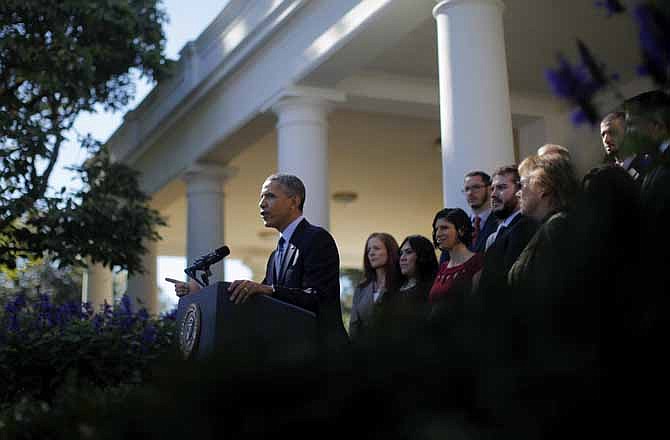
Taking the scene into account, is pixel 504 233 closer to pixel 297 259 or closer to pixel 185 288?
pixel 297 259

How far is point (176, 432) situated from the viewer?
1.44m

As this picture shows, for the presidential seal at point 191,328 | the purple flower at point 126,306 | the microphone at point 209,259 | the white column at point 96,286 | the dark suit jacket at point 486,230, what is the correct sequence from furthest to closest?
1. the white column at point 96,286
2. the purple flower at point 126,306
3. the dark suit jacket at point 486,230
4. the microphone at point 209,259
5. the presidential seal at point 191,328

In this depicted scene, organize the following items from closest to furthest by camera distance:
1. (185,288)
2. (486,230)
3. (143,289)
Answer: (185,288) → (486,230) → (143,289)

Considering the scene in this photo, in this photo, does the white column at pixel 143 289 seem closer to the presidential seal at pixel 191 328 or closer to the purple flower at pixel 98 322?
the purple flower at pixel 98 322

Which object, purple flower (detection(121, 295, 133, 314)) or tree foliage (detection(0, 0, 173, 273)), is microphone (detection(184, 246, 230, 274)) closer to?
purple flower (detection(121, 295, 133, 314))

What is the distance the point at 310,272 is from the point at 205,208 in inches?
376

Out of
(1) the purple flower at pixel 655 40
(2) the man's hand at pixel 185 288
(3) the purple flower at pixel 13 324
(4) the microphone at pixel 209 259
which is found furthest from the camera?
(3) the purple flower at pixel 13 324

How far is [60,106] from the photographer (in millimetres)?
12602

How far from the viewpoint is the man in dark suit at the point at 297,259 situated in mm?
4516

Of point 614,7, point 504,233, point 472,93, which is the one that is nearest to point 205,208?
point 472,93

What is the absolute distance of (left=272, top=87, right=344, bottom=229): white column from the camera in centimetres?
1065

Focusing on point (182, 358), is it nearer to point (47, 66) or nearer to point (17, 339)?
point (17, 339)

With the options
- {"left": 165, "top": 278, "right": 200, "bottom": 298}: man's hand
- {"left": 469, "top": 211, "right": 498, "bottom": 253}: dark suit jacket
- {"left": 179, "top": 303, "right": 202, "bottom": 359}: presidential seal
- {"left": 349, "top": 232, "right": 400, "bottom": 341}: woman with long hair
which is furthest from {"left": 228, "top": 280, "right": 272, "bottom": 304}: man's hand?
{"left": 349, "top": 232, "right": 400, "bottom": 341}: woman with long hair

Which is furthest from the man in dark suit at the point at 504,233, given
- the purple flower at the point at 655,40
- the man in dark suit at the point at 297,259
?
the man in dark suit at the point at 297,259
